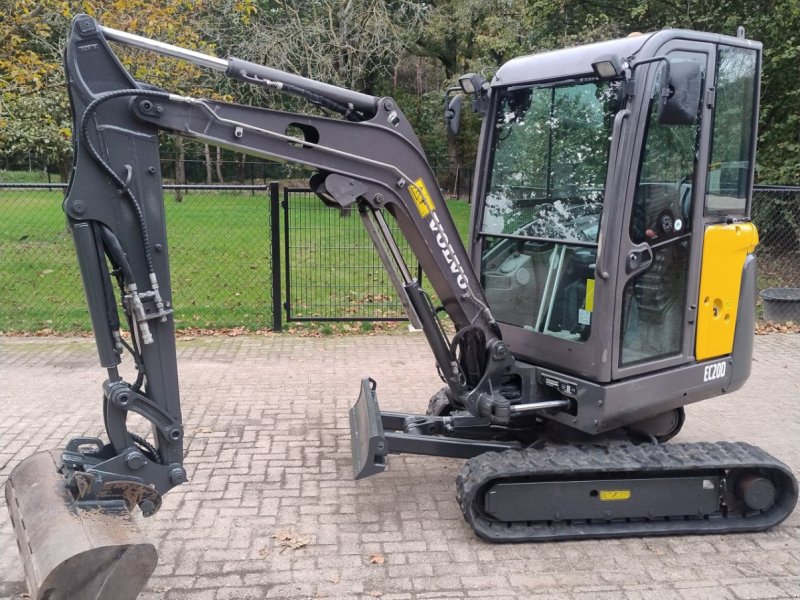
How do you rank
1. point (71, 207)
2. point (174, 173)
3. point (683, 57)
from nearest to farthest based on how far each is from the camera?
1. point (71, 207)
2. point (683, 57)
3. point (174, 173)

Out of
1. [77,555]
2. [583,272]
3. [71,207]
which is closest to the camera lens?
[77,555]

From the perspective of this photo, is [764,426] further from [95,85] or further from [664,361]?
[95,85]

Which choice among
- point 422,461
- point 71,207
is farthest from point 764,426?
point 71,207

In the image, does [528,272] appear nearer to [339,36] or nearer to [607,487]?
[607,487]

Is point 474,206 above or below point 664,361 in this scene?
above

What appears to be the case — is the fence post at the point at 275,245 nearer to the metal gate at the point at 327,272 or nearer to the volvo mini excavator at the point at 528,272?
the metal gate at the point at 327,272

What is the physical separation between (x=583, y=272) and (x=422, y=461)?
6.60ft

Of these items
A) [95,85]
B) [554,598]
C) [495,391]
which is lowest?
[554,598]

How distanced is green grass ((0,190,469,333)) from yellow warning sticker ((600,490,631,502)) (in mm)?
2796

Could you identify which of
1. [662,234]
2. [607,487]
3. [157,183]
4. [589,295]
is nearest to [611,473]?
[607,487]

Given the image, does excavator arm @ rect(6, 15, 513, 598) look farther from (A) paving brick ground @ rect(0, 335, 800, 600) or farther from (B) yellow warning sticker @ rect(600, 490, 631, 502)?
(B) yellow warning sticker @ rect(600, 490, 631, 502)

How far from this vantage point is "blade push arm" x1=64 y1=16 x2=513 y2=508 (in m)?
3.33

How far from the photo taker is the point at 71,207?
3.32m

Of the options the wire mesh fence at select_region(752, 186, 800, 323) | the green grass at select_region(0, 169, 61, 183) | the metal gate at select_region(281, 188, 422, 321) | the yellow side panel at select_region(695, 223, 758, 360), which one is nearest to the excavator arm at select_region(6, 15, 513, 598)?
the yellow side panel at select_region(695, 223, 758, 360)
